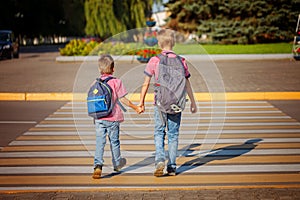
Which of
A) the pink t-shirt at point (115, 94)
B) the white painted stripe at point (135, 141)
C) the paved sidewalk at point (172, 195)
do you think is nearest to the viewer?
the paved sidewalk at point (172, 195)

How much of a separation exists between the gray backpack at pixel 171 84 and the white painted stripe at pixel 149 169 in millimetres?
1006

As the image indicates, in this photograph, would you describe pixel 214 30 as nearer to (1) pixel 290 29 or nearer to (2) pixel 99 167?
(1) pixel 290 29

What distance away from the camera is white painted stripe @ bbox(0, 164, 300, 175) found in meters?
5.99

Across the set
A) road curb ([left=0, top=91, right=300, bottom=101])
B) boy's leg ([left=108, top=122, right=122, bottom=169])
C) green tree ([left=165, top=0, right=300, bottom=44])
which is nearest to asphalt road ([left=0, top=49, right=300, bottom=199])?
boy's leg ([left=108, top=122, right=122, bottom=169])

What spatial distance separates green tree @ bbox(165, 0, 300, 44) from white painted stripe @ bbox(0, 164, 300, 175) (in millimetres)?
33223

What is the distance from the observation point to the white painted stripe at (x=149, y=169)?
599cm

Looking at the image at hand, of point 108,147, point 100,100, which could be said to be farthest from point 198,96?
point 100,100

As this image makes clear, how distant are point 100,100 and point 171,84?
84 centimetres

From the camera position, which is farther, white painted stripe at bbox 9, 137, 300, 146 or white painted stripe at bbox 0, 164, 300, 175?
white painted stripe at bbox 9, 137, 300, 146

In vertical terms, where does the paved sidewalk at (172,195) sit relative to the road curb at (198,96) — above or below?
above

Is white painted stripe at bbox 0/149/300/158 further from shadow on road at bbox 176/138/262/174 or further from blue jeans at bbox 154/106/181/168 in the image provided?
blue jeans at bbox 154/106/181/168

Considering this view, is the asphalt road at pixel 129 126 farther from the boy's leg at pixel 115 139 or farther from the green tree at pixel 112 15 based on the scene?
the green tree at pixel 112 15

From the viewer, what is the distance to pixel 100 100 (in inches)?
214

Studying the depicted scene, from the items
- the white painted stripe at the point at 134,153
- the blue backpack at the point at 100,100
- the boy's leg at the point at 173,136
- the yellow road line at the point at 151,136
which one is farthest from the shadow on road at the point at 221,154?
the blue backpack at the point at 100,100
